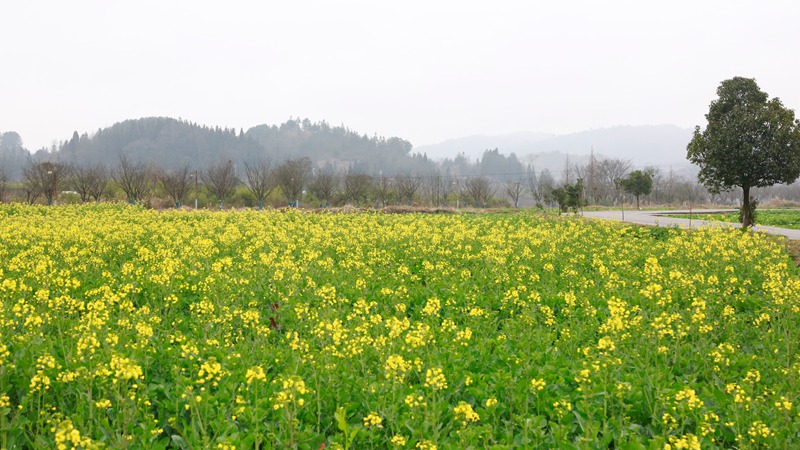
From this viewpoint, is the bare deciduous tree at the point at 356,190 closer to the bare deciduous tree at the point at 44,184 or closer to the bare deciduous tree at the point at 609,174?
the bare deciduous tree at the point at 44,184

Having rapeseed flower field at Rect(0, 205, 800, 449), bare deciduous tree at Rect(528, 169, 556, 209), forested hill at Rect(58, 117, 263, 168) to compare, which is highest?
forested hill at Rect(58, 117, 263, 168)

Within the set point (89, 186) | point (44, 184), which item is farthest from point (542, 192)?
point (44, 184)

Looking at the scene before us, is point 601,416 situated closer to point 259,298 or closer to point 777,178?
point 259,298

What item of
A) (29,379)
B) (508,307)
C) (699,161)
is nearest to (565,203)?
(699,161)

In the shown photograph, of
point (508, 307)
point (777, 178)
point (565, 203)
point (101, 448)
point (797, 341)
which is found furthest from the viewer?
point (565, 203)

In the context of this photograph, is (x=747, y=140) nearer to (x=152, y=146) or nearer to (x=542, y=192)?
(x=542, y=192)

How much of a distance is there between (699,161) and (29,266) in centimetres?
2676

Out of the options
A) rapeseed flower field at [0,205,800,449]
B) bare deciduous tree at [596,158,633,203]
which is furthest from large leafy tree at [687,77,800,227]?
bare deciduous tree at [596,158,633,203]

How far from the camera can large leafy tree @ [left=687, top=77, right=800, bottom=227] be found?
20.8m

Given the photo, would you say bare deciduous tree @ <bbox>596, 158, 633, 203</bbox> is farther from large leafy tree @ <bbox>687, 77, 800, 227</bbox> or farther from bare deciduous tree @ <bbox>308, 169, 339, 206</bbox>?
large leafy tree @ <bbox>687, 77, 800, 227</bbox>

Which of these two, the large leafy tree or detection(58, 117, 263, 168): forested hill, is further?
detection(58, 117, 263, 168): forested hill

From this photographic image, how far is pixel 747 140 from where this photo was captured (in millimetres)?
21250

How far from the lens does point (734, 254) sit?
12688mm

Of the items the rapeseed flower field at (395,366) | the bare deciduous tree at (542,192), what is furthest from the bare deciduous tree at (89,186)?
the rapeseed flower field at (395,366)
